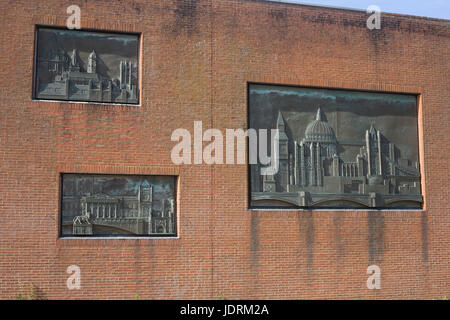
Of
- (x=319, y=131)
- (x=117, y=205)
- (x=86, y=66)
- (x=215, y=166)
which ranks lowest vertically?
(x=117, y=205)

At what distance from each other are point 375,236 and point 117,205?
6903 millimetres

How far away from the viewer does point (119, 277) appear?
1372 centimetres

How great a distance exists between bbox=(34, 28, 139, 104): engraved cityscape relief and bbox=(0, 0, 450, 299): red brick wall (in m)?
0.27

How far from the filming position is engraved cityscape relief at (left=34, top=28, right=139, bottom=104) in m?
13.9

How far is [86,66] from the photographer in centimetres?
1423

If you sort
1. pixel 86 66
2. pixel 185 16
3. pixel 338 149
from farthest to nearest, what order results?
pixel 338 149 → pixel 185 16 → pixel 86 66

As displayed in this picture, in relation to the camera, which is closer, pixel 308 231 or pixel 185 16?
pixel 185 16

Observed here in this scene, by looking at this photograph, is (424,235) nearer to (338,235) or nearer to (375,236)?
(375,236)

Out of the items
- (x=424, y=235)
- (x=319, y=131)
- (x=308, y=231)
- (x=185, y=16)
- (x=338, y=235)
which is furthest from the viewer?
(x=424, y=235)

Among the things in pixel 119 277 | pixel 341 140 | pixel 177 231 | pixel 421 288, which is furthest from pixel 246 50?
pixel 421 288

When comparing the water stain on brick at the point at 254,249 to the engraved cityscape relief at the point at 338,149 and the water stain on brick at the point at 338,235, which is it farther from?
the water stain on brick at the point at 338,235

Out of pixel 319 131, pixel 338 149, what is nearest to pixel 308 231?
pixel 338 149

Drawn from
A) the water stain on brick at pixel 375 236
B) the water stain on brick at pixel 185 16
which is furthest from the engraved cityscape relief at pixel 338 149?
the water stain on brick at pixel 185 16

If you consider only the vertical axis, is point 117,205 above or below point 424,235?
Answer: above
